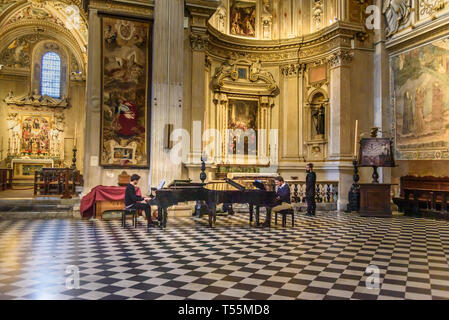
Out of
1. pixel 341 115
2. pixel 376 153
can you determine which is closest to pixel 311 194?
pixel 376 153

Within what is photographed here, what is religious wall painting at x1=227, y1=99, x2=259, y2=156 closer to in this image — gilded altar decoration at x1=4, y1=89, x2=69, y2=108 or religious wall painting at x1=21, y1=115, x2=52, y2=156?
gilded altar decoration at x1=4, y1=89, x2=69, y2=108

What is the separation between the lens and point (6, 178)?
1612 cm

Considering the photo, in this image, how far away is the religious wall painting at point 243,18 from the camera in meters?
15.6

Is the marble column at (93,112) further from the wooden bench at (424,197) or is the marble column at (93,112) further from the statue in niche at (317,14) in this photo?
the wooden bench at (424,197)

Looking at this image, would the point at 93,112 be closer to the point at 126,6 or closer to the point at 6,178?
the point at 126,6

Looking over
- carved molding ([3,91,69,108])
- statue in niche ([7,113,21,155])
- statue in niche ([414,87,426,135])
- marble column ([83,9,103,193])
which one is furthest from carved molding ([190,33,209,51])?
statue in niche ([7,113,21,155])

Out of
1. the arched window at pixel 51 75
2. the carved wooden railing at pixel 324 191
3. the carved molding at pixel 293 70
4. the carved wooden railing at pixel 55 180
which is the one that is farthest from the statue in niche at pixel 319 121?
the arched window at pixel 51 75

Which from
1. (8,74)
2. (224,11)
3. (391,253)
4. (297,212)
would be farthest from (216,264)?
(8,74)

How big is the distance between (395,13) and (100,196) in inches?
450

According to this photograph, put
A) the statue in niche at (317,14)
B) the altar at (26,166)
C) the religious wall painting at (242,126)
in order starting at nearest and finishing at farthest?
the statue in niche at (317,14), the religious wall painting at (242,126), the altar at (26,166)

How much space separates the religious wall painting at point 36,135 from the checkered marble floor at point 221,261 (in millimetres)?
11359

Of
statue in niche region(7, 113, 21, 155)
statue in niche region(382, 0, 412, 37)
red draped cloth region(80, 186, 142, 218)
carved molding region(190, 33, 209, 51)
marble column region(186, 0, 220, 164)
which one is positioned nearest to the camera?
red draped cloth region(80, 186, 142, 218)

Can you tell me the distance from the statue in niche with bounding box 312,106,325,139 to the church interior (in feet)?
0.23

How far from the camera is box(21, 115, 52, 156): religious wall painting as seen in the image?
1898cm
